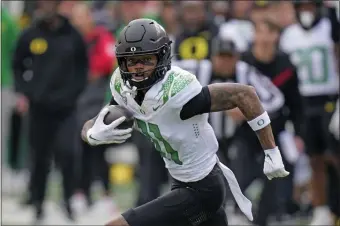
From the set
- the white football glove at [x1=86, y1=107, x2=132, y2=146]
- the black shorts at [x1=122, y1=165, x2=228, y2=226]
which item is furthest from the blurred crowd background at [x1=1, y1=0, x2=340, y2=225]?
the white football glove at [x1=86, y1=107, x2=132, y2=146]

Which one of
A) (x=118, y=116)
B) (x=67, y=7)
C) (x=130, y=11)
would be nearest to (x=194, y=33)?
(x=130, y=11)

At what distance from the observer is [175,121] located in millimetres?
6105

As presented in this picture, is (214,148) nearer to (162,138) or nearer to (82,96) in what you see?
(162,138)

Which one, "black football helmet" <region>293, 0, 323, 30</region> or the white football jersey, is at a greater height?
"black football helmet" <region>293, 0, 323, 30</region>

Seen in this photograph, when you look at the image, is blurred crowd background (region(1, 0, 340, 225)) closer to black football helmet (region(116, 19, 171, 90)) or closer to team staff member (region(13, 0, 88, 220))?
team staff member (region(13, 0, 88, 220))

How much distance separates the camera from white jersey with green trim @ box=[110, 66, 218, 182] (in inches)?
238

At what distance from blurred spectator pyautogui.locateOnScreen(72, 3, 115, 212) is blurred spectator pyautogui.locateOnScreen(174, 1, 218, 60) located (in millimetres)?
1326

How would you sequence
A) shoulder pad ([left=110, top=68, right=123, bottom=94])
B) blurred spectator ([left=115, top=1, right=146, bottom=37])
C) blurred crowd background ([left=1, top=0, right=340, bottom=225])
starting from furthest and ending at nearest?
blurred spectator ([left=115, top=1, right=146, bottom=37]), blurred crowd background ([left=1, top=0, right=340, bottom=225]), shoulder pad ([left=110, top=68, right=123, bottom=94])

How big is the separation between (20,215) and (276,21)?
3.28m

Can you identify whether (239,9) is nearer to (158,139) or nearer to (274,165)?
(158,139)

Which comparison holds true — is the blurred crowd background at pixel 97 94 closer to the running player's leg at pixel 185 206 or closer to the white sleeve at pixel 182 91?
the running player's leg at pixel 185 206

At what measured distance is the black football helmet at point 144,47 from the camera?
6035 mm

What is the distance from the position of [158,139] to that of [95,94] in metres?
4.77

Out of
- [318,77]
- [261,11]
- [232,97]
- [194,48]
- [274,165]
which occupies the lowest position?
[318,77]
